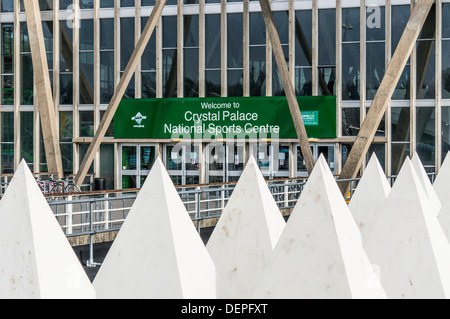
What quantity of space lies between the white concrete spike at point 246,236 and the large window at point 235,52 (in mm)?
20786

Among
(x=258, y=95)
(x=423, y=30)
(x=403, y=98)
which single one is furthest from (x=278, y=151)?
(x=423, y=30)

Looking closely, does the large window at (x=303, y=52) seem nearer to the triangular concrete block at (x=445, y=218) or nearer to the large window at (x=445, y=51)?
the large window at (x=445, y=51)

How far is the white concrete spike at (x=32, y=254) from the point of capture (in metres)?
4.44

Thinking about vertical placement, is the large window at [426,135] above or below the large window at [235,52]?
below

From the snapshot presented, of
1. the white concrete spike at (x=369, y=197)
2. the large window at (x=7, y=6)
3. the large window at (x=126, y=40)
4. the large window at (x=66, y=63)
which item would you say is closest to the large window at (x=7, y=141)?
the large window at (x=66, y=63)

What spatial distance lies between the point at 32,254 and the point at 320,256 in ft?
6.02

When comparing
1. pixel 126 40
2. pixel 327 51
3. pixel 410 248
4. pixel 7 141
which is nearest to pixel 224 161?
pixel 327 51

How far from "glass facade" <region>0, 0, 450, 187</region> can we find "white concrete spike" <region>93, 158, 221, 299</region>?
21.4 m

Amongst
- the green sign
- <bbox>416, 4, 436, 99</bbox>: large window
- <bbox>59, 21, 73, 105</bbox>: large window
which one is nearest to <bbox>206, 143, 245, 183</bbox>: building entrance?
the green sign

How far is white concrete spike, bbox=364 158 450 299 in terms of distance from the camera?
590cm

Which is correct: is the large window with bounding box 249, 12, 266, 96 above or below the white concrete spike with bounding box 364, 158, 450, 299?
above

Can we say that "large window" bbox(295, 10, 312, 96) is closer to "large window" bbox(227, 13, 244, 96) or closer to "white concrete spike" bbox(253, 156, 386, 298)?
"large window" bbox(227, 13, 244, 96)

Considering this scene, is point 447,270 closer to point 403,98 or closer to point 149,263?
point 149,263

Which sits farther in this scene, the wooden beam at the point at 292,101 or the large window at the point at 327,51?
the large window at the point at 327,51
